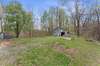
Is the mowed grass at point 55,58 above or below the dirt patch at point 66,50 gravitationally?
below

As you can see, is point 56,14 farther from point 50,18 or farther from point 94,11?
point 94,11

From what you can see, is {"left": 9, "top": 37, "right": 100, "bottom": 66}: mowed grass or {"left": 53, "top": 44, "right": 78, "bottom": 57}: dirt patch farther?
{"left": 53, "top": 44, "right": 78, "bottom": 57}: dirt patch

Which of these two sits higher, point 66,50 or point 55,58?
point 66,50

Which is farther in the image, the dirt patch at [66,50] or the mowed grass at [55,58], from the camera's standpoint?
the dirt patch at [66,50]

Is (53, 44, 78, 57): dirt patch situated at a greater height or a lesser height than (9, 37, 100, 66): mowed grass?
greater

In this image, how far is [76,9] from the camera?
39.6 m

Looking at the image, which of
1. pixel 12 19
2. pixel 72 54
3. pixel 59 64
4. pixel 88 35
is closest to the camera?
pixel 59 64

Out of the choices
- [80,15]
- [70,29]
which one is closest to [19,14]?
[80,15]

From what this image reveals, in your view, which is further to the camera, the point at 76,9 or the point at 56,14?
the point at 56,14

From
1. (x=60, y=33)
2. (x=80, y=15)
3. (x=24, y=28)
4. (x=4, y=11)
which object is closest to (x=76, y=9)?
(x=80, y=15)

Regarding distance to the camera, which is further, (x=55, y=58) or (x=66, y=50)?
(x=66, y=50)

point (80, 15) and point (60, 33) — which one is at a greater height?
point (80, 15)

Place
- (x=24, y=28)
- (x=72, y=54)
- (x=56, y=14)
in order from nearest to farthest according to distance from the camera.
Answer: (x=72, y=54)
(x=24, y=28)
(x=56, y=14)

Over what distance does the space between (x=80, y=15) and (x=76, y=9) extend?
58.8 inches
